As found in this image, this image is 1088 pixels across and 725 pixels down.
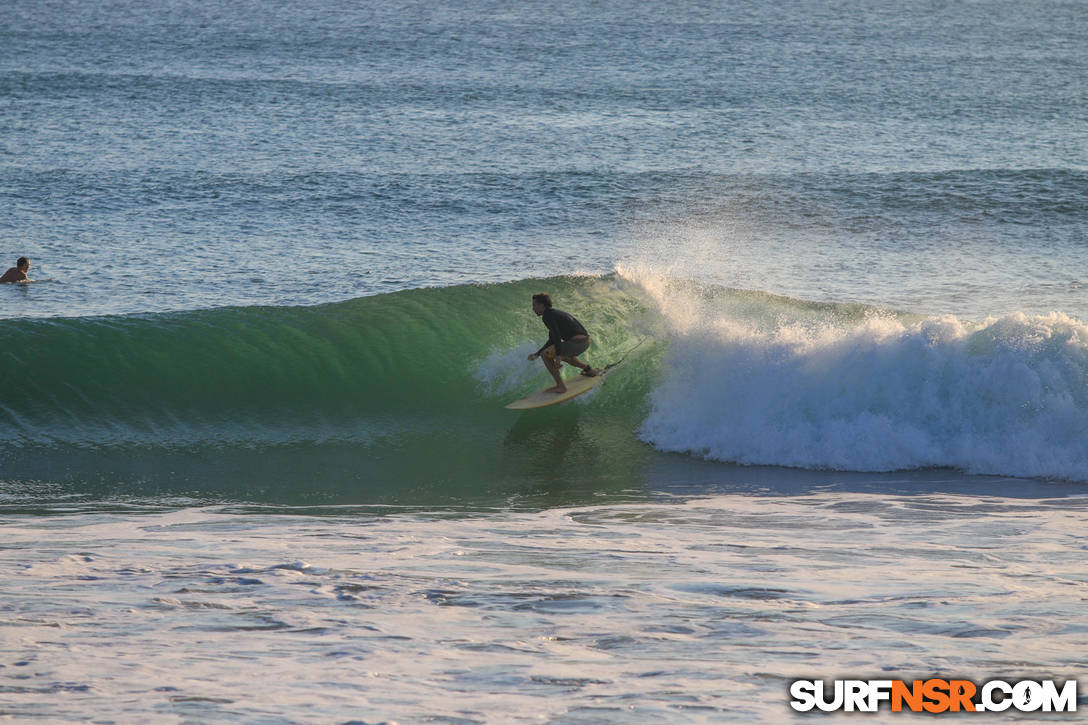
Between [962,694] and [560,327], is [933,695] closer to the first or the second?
[962,694]

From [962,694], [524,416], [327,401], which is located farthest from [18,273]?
[962,694]

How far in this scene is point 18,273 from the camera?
52.6 feet

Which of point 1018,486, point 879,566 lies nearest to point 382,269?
point 1018,486

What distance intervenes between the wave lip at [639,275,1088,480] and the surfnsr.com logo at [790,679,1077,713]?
560 cm

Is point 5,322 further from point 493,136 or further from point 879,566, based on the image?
point 493,136

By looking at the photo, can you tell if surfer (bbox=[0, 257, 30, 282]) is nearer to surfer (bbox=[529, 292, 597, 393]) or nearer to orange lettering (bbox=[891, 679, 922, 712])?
surfer (bbox=[529, 292, 597, 393])

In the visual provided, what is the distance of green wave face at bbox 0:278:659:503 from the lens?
32.8 feet

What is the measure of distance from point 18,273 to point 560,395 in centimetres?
1004

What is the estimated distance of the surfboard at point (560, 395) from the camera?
11141mm

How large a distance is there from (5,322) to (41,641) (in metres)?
9.50

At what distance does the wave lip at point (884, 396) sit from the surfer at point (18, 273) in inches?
422

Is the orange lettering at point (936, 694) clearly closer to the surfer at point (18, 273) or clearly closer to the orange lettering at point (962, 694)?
the orange lettering at point (962, 694)

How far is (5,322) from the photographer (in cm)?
1293

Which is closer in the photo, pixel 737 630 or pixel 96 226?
pixel 737 630
